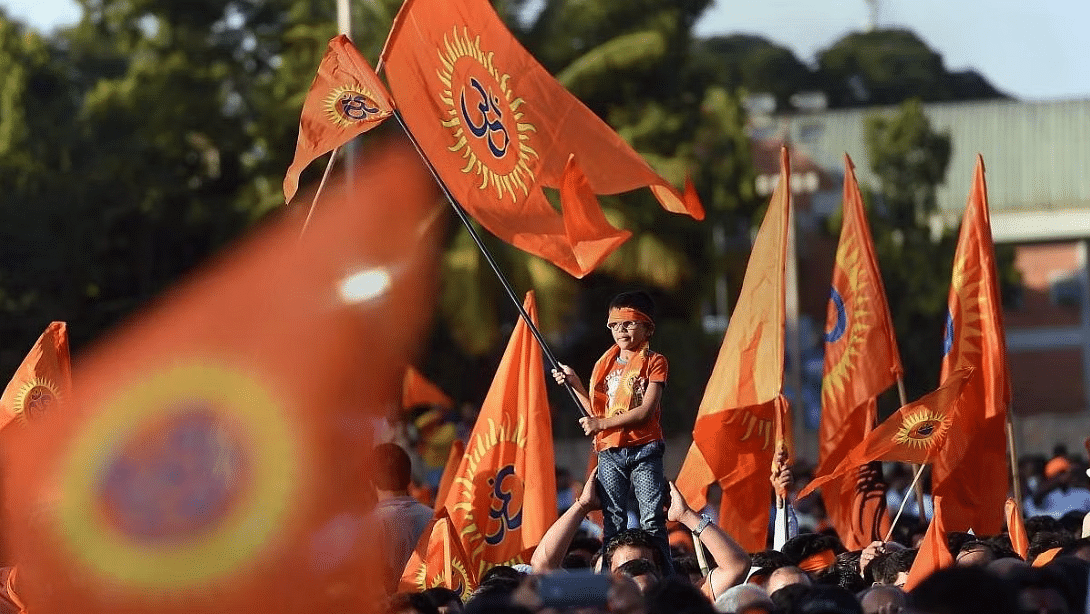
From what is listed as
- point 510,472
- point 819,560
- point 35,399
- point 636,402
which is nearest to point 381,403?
point 510,472

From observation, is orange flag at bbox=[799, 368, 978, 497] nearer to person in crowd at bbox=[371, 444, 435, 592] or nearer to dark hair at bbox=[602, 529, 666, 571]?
person in crowd at bbox=[371, 444, 435, 592]

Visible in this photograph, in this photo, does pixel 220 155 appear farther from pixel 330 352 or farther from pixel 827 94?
pixel 827 94

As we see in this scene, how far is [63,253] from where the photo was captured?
27.1 meters

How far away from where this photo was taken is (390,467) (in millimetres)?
8375

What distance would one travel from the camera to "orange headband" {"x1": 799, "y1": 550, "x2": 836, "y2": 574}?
836cm

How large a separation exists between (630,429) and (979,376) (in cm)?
347

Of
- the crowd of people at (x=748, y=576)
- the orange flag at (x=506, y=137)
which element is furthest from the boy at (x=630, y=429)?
the orange flag at (x=506, y=137)

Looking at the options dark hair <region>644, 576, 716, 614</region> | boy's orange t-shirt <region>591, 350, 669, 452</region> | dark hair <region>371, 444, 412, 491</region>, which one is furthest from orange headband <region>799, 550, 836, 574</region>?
dark hair <region>644, 576, 716, 614</region>

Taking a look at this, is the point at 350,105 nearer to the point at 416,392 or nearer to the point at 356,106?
the point at 356,106

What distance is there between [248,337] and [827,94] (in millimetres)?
69629

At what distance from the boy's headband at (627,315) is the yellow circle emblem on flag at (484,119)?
4.01 ft

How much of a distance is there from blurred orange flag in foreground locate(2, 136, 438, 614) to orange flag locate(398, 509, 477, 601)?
68 cm

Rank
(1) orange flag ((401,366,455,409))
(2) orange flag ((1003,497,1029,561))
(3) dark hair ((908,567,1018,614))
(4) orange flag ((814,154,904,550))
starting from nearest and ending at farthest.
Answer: (3) dark hair ((908,567,1018,614)) → (2) orange flag ((1003,497,1029,561)) → (4) orange flag ((814,154,904,550)) → (1) orange flag ((401,366,455,409))

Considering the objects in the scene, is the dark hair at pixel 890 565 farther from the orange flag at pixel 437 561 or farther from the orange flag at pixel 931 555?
the orange flag at pixel 437 561
